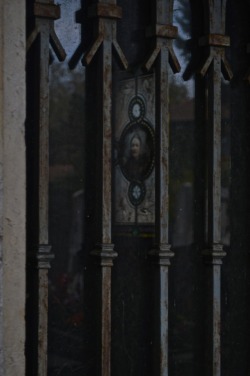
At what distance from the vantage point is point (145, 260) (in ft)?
13.4

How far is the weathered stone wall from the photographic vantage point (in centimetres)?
347

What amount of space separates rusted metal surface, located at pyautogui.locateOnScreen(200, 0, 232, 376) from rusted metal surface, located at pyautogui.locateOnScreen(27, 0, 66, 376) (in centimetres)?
83

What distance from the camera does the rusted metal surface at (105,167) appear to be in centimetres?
388

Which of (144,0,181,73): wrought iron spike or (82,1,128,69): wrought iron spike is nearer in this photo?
(82,1,128,69): wrought iron spike

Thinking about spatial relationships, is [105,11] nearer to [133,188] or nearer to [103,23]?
[103,23]

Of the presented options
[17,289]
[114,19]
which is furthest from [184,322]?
[114,19]

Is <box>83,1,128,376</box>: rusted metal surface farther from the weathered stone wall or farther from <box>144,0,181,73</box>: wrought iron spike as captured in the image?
the weathered stone wall

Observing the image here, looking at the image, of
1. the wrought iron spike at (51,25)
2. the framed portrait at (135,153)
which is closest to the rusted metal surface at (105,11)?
the wrought iron spike at (51,25)

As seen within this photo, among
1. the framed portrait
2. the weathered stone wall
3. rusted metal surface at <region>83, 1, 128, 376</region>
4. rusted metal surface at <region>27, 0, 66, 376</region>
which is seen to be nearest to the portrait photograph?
the framed portrait

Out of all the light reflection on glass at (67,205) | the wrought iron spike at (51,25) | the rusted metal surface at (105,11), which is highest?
the rusted metal surface at (105,11)

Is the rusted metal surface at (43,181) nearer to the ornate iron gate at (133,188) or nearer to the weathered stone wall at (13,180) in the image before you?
the ornate iron gate at (133,188)

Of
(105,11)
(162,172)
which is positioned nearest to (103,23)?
(105,11)

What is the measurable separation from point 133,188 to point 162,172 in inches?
5.9

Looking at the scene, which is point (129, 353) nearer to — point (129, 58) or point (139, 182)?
point (139, 182)
